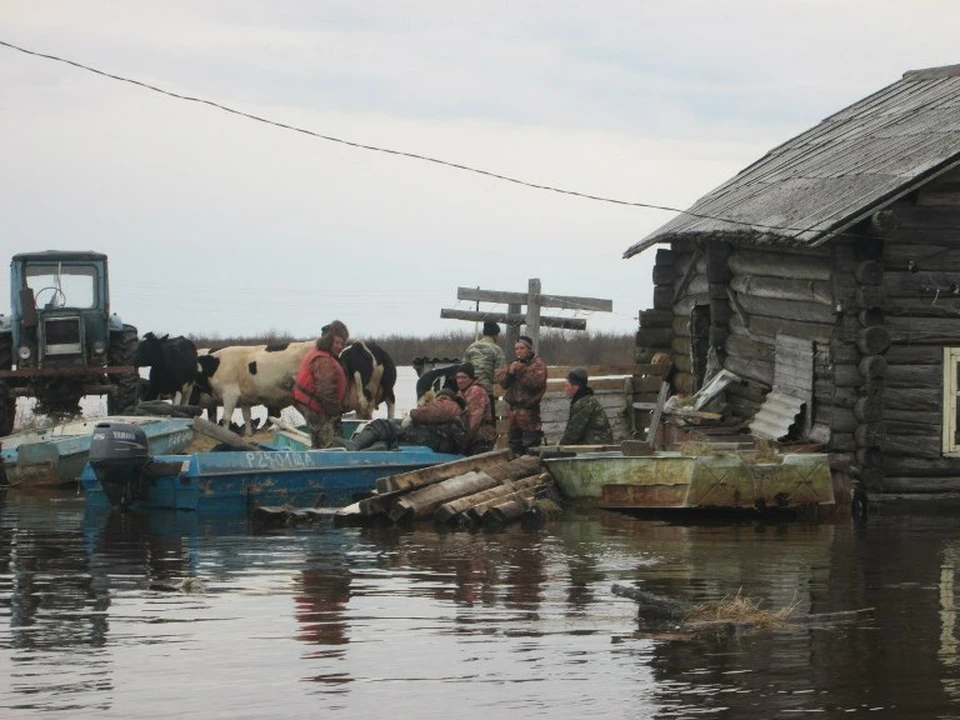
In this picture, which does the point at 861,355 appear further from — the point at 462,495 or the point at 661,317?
the point at 661,317

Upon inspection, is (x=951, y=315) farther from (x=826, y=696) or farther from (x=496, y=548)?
(x=826, y=696)

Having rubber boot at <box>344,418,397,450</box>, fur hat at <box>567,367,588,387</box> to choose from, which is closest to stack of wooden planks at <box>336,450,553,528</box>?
fur hat at <box>567,367,588,387</box>

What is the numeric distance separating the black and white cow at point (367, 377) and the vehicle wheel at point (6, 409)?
4.93 meters

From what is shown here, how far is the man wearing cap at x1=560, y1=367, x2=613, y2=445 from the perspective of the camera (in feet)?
68.6

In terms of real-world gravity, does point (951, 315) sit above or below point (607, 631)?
above

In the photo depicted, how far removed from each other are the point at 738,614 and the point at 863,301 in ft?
26.2

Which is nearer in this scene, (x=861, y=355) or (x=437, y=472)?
(x=437, y=472)

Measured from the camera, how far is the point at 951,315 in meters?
19.6

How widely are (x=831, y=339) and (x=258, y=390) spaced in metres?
11.9

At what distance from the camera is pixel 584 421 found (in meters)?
20.9

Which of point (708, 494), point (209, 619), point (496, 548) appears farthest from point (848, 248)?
point (209, 619)

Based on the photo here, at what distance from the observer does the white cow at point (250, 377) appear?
95.8ft

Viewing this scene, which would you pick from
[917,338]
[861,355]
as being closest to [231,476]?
[861,355]

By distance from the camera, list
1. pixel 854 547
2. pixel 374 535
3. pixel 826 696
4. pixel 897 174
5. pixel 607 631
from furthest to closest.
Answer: pixel 897 174
pixel 374 535
pixel 854 547
pixel 607 631
pixel 826 696
